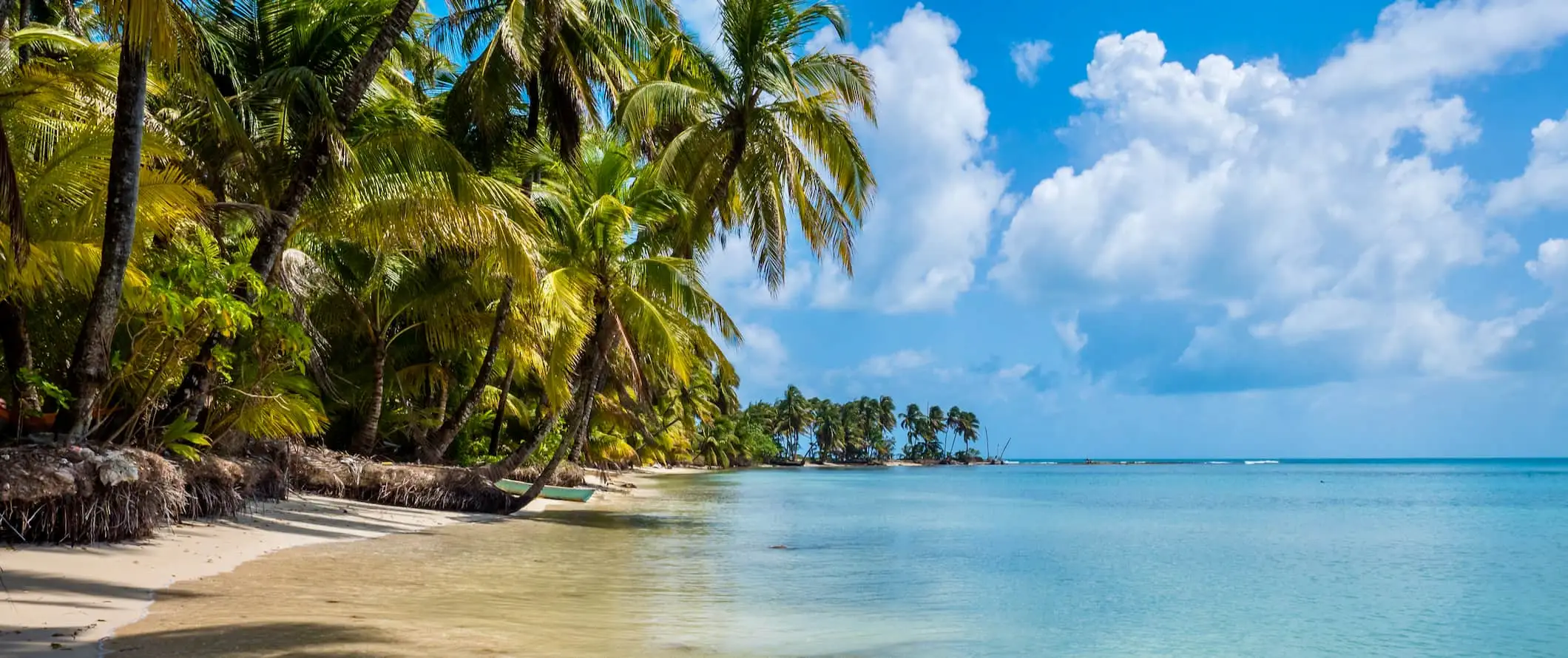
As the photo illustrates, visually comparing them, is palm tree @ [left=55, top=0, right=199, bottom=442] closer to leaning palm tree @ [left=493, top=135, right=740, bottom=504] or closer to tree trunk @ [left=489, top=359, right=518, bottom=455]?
leaning palm tree @ [left=493, top=135, right=740, bottom=504]

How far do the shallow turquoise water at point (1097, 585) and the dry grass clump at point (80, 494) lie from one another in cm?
432

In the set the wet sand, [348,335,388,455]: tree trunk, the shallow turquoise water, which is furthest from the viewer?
[348,335,388,455]: tree trunk

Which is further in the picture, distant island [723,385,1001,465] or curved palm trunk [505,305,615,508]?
distant island [723,385,1001,465]

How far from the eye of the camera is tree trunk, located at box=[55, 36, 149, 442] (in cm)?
769

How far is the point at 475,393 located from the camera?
18188 millimetres

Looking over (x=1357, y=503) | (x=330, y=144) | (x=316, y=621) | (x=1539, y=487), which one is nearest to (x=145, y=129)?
(x=330, y=144)

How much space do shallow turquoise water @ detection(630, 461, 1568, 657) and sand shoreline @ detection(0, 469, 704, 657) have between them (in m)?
3.42

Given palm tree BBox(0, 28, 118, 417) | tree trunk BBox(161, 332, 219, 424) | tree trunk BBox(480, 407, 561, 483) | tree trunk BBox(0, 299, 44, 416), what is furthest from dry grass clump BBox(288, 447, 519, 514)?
palm tree BBox(0, 28, 118, 417)

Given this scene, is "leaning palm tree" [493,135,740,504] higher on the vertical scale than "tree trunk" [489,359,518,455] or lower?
higher

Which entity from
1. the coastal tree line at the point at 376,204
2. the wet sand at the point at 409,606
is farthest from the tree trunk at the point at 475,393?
the wet sand at the point at 409,606

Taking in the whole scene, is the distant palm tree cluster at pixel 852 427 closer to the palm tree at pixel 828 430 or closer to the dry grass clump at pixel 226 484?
the palm tree at pixel 828 430

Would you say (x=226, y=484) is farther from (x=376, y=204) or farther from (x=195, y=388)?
(x=376, y=204)

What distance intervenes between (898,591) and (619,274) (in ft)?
24.5

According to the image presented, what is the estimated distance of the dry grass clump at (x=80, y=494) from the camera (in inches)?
287
